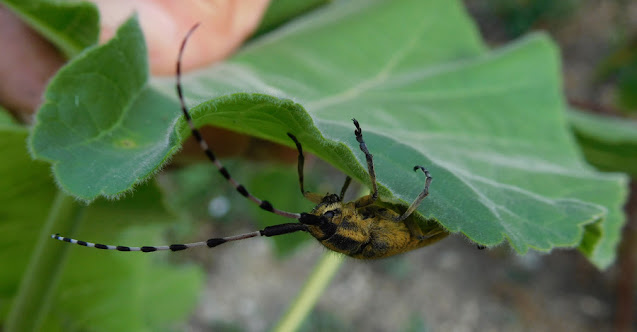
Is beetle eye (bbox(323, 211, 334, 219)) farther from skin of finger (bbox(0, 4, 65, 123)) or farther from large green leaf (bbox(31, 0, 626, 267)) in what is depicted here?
skin of finger (bbox(0, 4, 65, 123))

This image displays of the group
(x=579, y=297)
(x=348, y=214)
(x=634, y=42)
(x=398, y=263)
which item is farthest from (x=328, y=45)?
(x=579, y=297)

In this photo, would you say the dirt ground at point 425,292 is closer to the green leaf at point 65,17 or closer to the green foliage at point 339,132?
the green foliage at point 339,132

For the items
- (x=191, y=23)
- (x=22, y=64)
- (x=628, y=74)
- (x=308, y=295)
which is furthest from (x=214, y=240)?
(x=628, y=74)

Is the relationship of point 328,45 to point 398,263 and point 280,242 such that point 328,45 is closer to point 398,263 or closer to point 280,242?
point 280,242

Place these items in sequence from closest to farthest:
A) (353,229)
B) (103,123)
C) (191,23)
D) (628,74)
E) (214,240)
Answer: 1. (103,123)
2. (214,240)
3. (353,229)
4. (191,23)
5. (628,74)

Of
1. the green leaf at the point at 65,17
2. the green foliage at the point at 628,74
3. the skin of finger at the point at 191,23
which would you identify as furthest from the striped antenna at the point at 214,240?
the green foliage at the point at 628,74

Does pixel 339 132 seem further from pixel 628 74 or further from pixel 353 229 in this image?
pixel 628 74

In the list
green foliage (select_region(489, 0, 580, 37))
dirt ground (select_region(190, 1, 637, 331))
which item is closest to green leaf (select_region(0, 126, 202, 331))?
dirt ground (select_region(190, 1, 637, 331))
